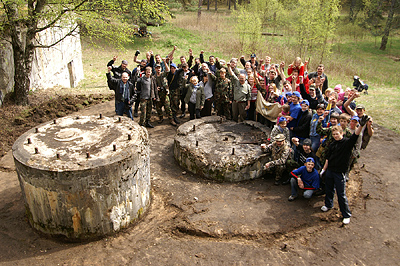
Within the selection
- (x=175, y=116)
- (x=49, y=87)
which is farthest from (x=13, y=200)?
(x=49, y=87)

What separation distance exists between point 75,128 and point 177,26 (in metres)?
26.6

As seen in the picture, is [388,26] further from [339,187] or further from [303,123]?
[339,187]

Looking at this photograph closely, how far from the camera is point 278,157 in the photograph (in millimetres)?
7375

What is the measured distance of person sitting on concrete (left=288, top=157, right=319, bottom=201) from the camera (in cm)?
660

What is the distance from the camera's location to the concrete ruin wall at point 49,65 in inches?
434

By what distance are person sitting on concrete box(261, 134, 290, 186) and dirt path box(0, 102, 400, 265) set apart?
0.36 metres

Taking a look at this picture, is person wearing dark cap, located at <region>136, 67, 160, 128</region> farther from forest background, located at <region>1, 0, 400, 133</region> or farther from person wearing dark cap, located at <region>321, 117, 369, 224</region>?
person wearing dark cap, located at <region>321, 117, 369, 224</region>

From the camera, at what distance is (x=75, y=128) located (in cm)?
684

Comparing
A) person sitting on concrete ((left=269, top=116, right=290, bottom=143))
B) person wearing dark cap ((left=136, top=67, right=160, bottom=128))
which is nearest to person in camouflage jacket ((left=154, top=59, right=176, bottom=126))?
person wearing dark cap ((left=136, top=67, right=160, bottom=128))

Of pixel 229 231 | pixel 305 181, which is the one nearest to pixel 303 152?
pixel 305 181

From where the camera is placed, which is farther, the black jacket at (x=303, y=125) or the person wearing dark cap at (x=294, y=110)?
the person wearing dark cap at (x=294, y=110)

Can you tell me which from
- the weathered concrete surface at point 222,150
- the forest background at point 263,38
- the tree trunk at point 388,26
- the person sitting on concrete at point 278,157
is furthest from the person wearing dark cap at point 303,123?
the tree trunk at point 388,26

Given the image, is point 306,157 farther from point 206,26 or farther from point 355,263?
point 206,26

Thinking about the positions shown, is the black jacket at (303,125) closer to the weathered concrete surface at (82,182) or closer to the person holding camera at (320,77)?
the person holding camera at (320,77)
